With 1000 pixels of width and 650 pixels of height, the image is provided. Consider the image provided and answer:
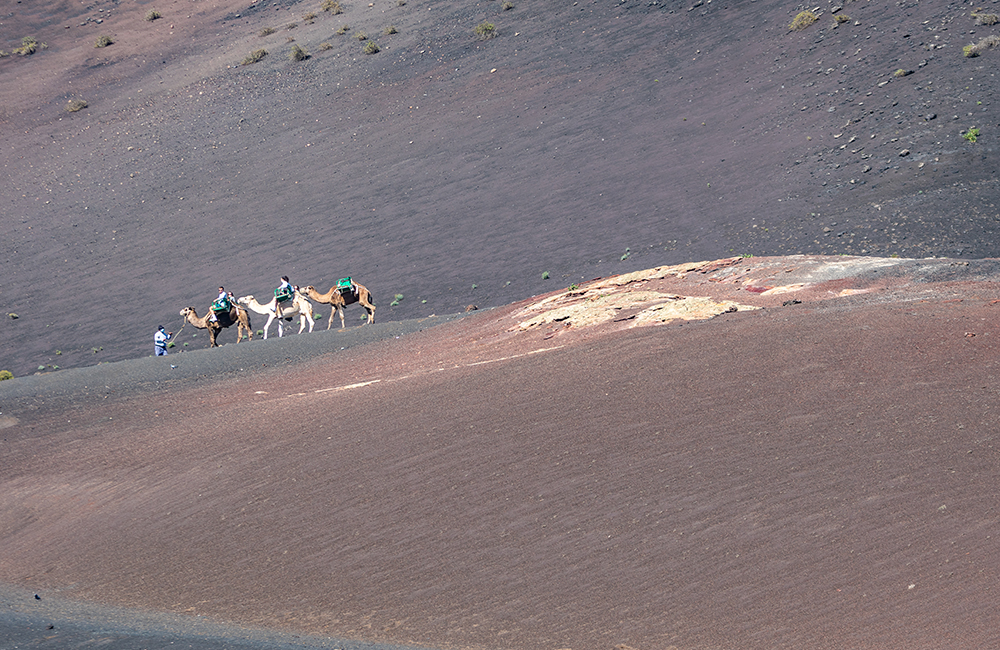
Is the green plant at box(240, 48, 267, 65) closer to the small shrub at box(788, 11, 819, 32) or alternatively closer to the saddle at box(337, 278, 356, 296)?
the small shrub at box(788, 11, 819, 32)

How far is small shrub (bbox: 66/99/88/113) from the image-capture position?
51500 mm

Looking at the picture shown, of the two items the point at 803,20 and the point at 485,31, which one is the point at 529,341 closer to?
the point at 803,20

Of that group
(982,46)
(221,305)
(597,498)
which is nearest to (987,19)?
(982,46)

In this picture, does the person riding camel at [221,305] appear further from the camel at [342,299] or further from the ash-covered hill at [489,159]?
the ash-covered hill at [489,159]

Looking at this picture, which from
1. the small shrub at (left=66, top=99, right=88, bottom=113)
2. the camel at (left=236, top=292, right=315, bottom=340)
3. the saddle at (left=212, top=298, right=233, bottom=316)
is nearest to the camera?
the saddle at (left=212, top=298, right=233, bottom=316)

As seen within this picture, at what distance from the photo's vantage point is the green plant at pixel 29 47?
58625mm

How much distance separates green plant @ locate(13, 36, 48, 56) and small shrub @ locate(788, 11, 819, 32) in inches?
1795

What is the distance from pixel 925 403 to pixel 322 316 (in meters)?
23.7

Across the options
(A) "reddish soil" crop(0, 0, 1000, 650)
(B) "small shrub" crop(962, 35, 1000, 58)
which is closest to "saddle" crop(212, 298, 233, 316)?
(A) "reddish soil" crop(0, 0, 1000, 650)

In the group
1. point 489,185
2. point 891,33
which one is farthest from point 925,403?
point 891,33

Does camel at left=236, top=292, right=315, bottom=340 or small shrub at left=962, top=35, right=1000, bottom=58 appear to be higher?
small shrub at left=962, top=35, right=1000, bottom=58

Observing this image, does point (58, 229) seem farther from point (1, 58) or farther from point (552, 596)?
point (552, 596)

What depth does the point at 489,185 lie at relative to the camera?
125ft

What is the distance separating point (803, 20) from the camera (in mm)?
40000
